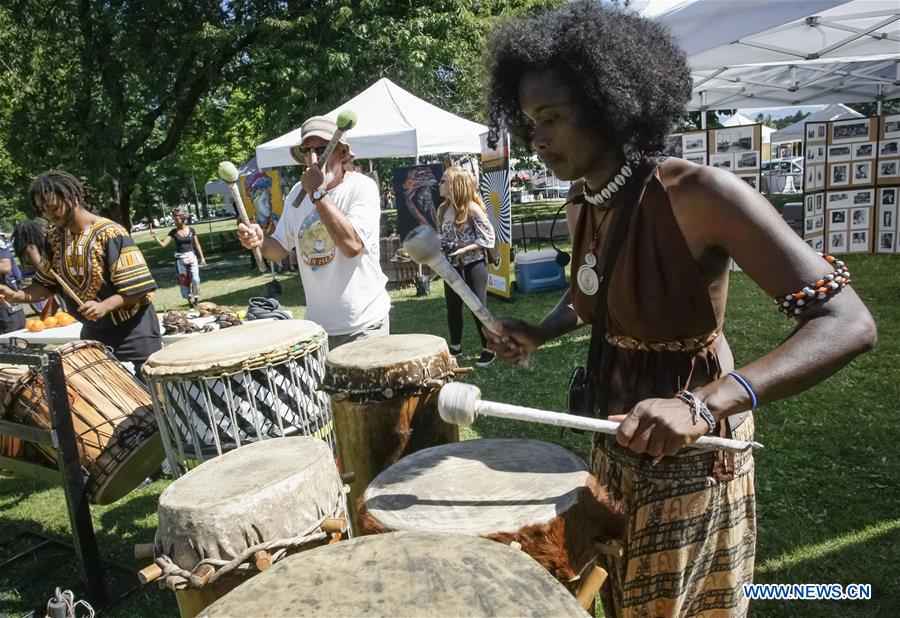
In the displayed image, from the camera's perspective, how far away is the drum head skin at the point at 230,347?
247 centimetres

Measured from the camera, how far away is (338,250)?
10.5 feet

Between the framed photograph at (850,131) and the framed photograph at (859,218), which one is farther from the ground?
the framed photograph at (850,131)

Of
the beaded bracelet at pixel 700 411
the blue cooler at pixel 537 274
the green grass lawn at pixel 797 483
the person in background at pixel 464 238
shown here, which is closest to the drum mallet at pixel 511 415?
the beaded bracelet at pixel 700 411

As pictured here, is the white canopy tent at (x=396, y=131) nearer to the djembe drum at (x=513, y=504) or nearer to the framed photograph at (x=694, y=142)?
the framed photograph at (x=694, y=142)

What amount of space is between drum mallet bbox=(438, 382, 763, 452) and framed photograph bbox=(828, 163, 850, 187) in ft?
34.8

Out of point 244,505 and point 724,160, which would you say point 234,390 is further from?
point 724,160

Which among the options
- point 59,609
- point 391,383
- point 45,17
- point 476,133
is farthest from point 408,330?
point 45,17

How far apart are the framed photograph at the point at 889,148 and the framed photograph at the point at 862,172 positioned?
8.7 inches

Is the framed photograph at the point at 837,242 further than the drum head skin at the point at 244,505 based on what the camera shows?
Yes

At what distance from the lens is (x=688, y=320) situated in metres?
1.45

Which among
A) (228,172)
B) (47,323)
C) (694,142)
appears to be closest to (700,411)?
(228,172)

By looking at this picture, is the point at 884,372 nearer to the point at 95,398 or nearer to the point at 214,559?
the point at 214,559

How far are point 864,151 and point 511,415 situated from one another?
11.0 m

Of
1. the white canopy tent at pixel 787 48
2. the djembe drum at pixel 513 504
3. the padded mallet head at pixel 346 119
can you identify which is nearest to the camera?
the djembe drum at pixel 513 504
